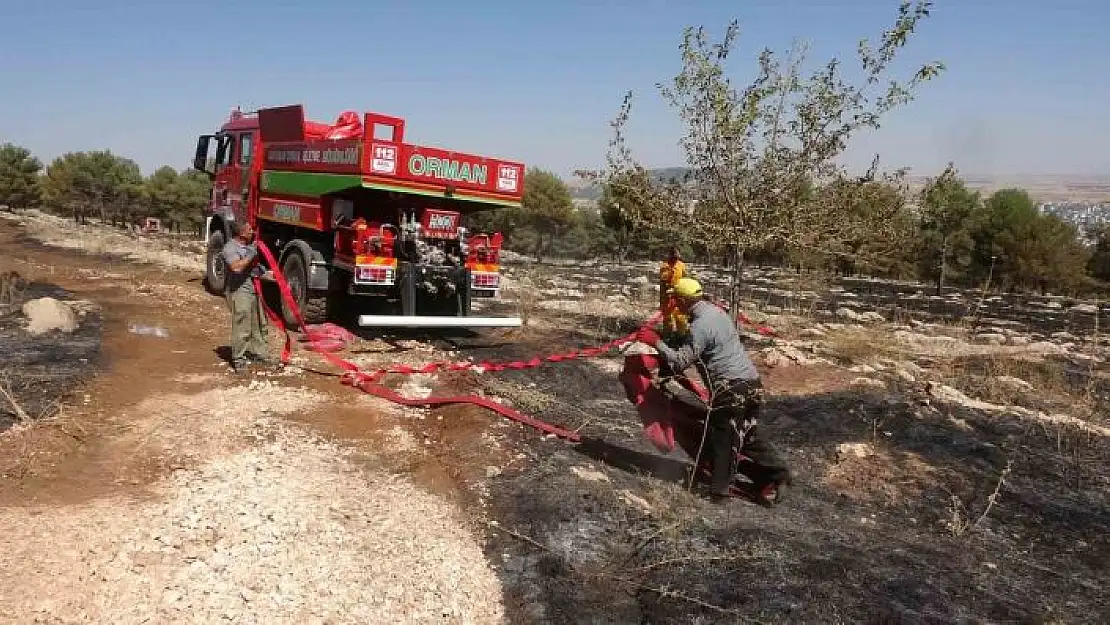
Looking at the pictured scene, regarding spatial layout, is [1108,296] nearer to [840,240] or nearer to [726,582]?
[840,240]

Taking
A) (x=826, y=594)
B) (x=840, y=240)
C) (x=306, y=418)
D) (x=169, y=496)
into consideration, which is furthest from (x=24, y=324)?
(x=840, y=240)

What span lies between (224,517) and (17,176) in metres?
54.9

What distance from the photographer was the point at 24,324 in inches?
354

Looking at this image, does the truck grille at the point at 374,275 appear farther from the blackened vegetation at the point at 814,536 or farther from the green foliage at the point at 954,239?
the green foliage at the point at 954,239

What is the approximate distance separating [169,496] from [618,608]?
291 centimetres

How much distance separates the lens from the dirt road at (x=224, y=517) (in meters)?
3.58

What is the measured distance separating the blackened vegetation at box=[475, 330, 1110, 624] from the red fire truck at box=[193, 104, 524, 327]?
3002mm

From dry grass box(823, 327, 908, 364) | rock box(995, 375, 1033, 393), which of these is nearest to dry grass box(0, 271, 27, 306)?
dry grass box(823, 327, 908, 364)

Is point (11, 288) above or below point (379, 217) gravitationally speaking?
below

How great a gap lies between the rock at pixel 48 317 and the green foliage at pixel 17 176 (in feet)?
156

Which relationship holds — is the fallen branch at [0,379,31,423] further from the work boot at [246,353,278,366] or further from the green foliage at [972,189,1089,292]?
the green foliage at [972,189,1089,292]

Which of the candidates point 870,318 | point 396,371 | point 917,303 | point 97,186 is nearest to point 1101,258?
point 917,303

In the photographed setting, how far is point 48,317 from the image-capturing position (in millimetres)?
9086

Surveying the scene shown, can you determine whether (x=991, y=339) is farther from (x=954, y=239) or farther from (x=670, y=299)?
(x=954, y=239)
